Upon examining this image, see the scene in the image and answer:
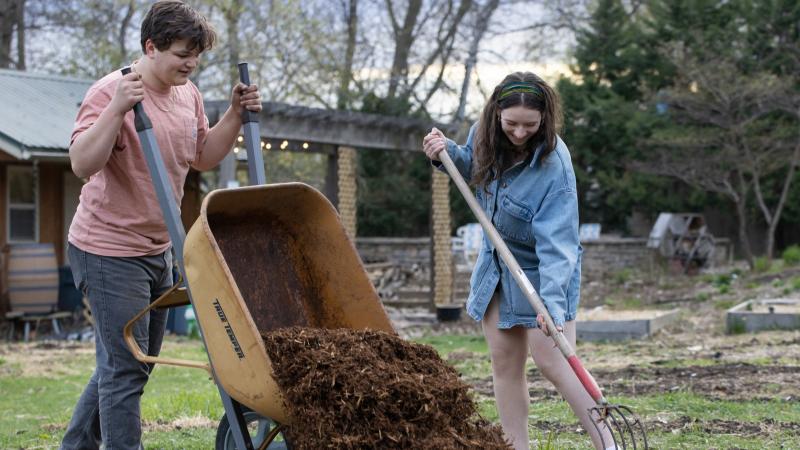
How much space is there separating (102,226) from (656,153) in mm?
19537

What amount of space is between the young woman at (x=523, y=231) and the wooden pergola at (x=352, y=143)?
9.62 meters

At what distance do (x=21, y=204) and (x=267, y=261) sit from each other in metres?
10.3

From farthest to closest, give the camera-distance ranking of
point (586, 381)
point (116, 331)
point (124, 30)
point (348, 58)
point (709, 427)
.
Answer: point (348, 58) < point (124, 30) < point (709, 427) < point (116, 331) < point (586, 381)

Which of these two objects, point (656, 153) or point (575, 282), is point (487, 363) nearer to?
point (575, 282)

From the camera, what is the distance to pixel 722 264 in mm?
23109

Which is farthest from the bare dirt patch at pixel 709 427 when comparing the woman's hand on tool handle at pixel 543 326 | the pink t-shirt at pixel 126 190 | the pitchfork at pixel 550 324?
the pink t-shirt at pixel 126 190

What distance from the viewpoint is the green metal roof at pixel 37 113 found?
11.8m

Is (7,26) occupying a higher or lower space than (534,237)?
higher

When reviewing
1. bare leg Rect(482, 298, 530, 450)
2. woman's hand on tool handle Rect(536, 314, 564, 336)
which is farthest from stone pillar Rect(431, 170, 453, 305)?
woman's hand on tool handle Rect(536, 314, 564, 336)

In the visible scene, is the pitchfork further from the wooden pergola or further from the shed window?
the shed window

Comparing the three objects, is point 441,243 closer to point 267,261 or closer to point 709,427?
point 709,427

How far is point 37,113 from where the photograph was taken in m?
13.4

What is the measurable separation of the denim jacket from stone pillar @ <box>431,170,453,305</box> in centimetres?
1161

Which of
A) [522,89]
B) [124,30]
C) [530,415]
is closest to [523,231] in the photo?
[522,89]
